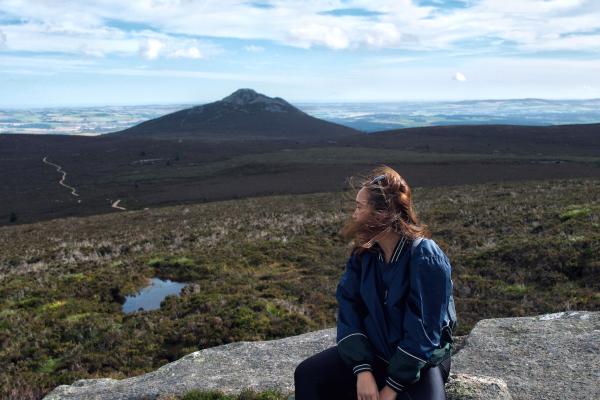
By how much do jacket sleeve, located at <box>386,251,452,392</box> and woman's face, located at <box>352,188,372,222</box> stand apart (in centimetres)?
63

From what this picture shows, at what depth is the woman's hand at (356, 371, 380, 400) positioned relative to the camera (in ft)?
14.4

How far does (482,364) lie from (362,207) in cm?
452

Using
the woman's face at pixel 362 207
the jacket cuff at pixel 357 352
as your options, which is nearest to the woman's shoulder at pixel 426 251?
the woman's face at pixel 362 207

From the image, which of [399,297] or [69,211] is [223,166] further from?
[399,297]

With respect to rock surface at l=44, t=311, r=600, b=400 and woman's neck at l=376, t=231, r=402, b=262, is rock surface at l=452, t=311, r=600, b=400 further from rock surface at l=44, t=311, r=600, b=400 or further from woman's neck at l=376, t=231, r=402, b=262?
→ woman's neck at l=376, t=231, r=402, b=262

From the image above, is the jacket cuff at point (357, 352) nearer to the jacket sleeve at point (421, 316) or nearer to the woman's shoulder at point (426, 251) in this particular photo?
the jacket sleeve at point (421, 316)

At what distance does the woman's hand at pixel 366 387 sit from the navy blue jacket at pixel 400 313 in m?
0.06

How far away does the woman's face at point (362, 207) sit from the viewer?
4.70m

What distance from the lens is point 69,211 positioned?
56656 millimetres

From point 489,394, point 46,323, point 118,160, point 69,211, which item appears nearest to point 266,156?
point 118,160

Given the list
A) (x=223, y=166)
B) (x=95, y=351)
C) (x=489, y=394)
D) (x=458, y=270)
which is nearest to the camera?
(x=489, y=394)

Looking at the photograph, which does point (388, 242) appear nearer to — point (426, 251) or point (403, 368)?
point (426, 251)

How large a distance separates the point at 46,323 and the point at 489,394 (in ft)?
39.4

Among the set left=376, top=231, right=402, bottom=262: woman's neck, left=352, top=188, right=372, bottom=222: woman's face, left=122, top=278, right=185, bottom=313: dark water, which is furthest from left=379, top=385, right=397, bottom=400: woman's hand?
left=122, top=278, right=185, bottom=313: dark water
